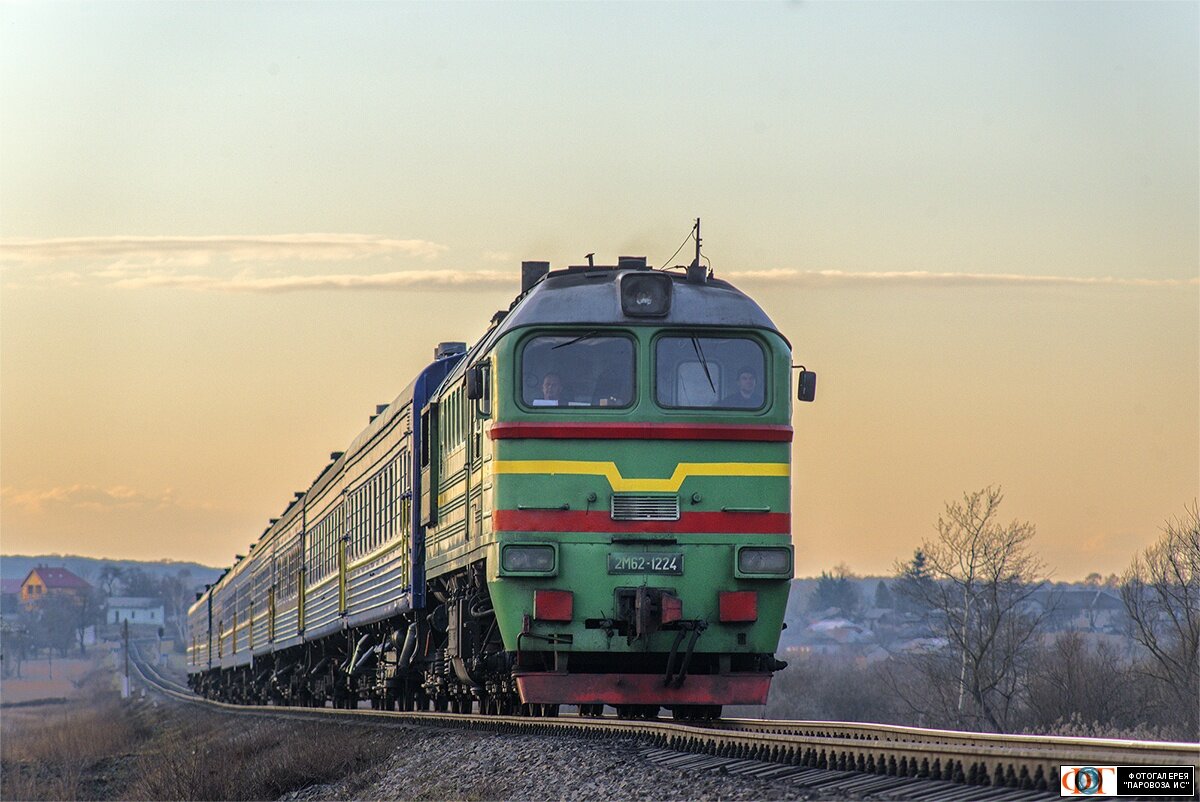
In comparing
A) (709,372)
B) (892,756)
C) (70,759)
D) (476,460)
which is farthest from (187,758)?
(70,759)

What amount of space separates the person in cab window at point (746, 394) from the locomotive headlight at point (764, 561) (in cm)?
121

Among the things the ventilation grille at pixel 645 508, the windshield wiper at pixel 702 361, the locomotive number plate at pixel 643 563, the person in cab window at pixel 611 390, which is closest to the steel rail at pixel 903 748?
the locomotive number plate at pixel 643 563

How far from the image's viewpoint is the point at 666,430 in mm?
12930

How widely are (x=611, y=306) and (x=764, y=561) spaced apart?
2.50 meters

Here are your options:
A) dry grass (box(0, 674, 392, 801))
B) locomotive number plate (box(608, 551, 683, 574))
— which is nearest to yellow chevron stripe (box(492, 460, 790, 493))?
locomotive number plate (box(608, 551, 683, 574))

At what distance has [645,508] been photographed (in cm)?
1280

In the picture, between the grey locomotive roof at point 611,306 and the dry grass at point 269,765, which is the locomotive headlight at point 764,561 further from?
the dry grass at point 269,765

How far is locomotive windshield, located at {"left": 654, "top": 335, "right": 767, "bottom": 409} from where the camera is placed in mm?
13219

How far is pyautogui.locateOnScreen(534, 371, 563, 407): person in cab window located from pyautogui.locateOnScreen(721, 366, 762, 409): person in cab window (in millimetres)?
1372

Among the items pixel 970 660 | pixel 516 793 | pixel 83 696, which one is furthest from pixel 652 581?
pixel 83 696

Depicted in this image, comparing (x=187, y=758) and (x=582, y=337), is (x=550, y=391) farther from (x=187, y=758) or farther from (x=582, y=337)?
(x=187, y=758)

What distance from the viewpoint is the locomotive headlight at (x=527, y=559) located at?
1268 centimetres

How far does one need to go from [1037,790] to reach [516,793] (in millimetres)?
4736

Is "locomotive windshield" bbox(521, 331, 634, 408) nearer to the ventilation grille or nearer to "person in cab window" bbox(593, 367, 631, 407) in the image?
"person in cab window" bbox(593, 367, 631, 407)
